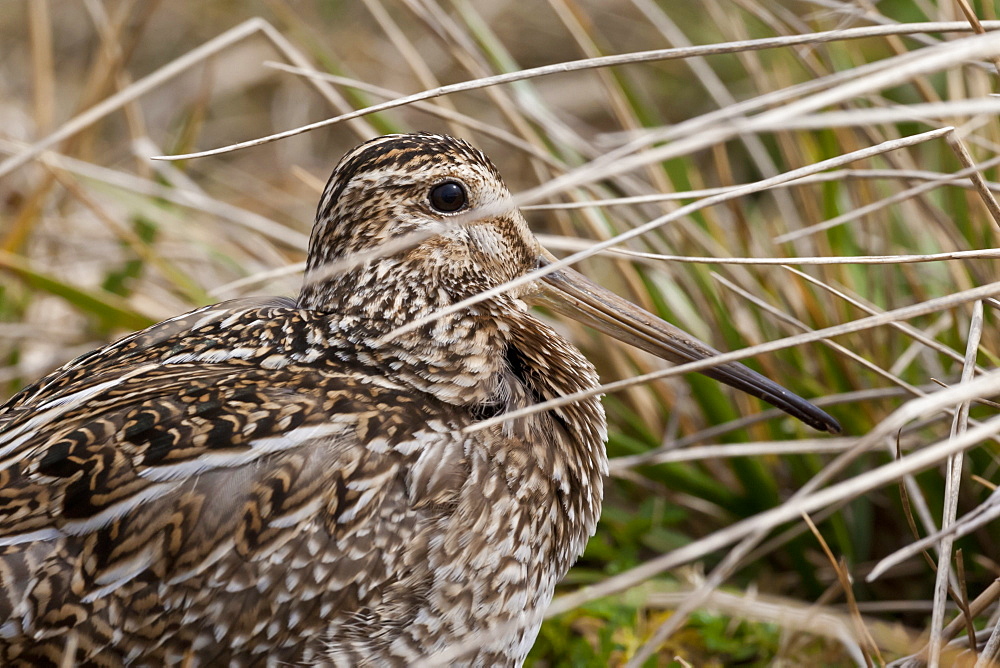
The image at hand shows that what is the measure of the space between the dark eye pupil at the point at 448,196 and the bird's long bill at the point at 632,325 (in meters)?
0.26

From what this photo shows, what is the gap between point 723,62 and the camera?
18.2ft

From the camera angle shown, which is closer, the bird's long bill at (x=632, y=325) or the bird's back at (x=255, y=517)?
the bird's back at (x=255, y=517)

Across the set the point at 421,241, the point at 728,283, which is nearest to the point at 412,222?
the point at 421,241

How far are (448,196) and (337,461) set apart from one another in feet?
2.00

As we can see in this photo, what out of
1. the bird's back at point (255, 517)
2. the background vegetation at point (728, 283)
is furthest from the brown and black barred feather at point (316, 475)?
the background vegetation at point (728, 283)

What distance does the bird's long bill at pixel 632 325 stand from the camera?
2.28 m

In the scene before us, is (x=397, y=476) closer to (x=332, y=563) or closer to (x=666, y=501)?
(x=332, y=563)

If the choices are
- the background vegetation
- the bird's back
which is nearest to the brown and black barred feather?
the bird's back

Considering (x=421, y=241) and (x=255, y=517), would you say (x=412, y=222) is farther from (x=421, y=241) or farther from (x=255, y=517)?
(x=255, y=517)

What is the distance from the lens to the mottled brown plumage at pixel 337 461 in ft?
6.03

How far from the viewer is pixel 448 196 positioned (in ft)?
7.43

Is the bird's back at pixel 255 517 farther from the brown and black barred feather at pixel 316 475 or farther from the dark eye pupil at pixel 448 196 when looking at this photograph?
the dark eye pupil at pixel 448 196

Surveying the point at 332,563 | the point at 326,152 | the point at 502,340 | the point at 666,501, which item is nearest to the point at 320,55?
the point at 502,340

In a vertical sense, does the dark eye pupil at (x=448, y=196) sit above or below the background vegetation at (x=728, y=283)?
above
